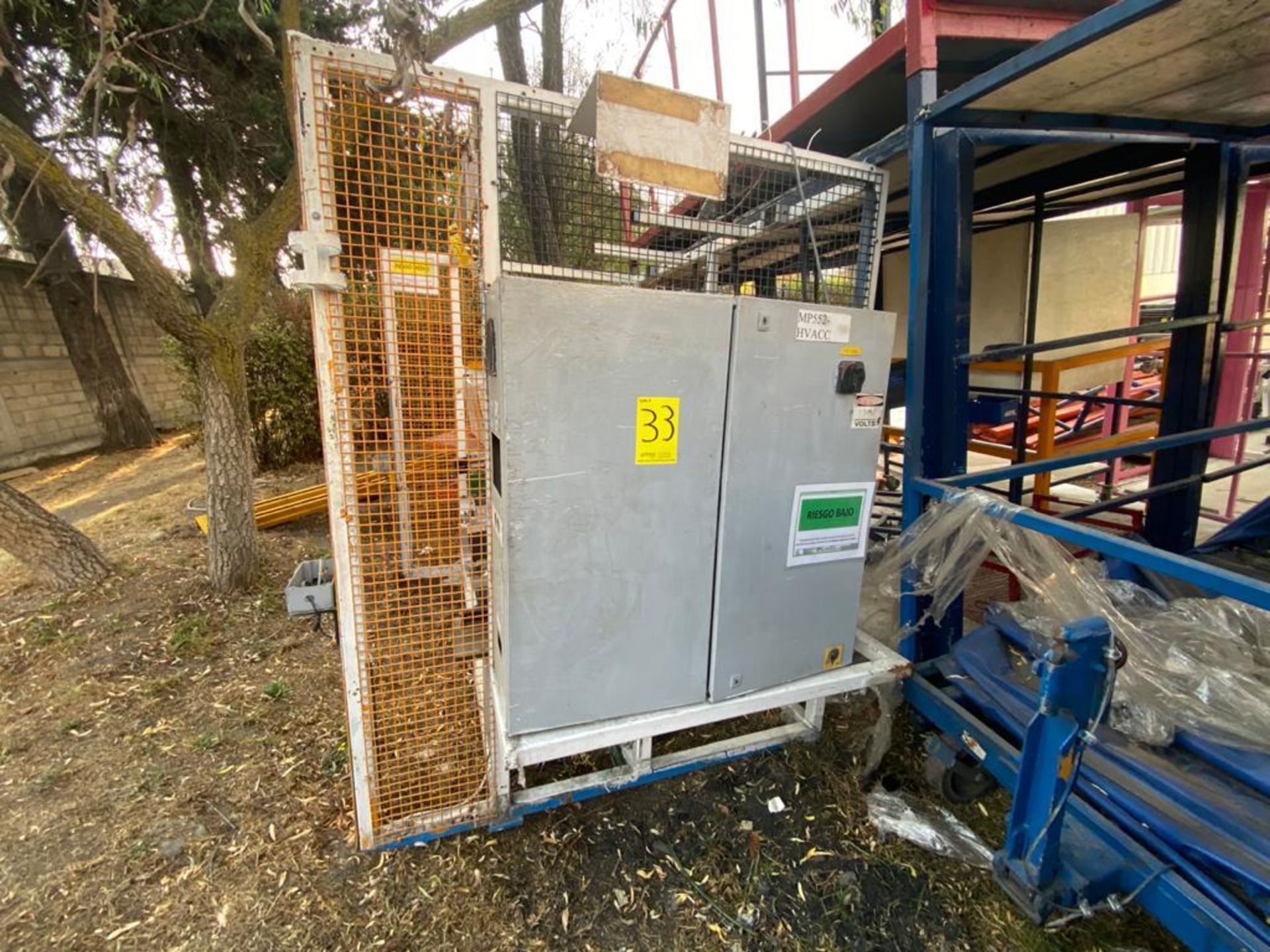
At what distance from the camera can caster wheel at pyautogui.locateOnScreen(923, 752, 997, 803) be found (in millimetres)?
1820

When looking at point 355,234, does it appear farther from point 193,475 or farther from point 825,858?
point 193,475

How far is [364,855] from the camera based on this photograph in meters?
1.75

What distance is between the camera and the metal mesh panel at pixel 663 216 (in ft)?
5.65

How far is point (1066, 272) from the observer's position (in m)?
3.30

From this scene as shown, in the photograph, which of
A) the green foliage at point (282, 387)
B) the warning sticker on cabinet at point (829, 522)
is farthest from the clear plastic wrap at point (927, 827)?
the green foliage at point (282, 387)

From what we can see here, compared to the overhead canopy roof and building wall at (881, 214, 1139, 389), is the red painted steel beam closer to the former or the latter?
the overhead canopy roof

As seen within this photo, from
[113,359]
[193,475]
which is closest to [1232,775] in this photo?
[193,475]

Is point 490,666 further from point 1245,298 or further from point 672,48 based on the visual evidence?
point 1245,298

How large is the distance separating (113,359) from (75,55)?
16.5ft

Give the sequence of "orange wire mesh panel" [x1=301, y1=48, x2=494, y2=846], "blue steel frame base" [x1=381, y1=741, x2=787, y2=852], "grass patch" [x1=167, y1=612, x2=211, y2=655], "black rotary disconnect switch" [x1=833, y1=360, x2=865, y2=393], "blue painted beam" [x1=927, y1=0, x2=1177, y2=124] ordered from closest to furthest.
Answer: "blue painted beam" [x1=927, y1=0, x2=1177, y2=124]
"orange wire mesh panel" [x1=301, y1=48, x2=494, y2=846]
"black rotary disconnect switch" [x1=833, y1=360, x2=865, y2=393]
"blue steel frame base" [x1=381, y1=741, x2=787, y2=852]
"grass patch" [x1=167, y1=612, x2=211, y2=655]

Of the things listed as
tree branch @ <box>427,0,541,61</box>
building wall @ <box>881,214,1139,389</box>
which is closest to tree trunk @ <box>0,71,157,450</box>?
tree branch @ <box>427,0,541,61</box>

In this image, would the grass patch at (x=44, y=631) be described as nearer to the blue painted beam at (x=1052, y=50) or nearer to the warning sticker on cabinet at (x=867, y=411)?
the warning sticker on cabinet at (x=867, y=411)

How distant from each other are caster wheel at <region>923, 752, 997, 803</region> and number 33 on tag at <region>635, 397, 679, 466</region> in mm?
1422

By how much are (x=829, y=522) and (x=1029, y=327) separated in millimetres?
2476
